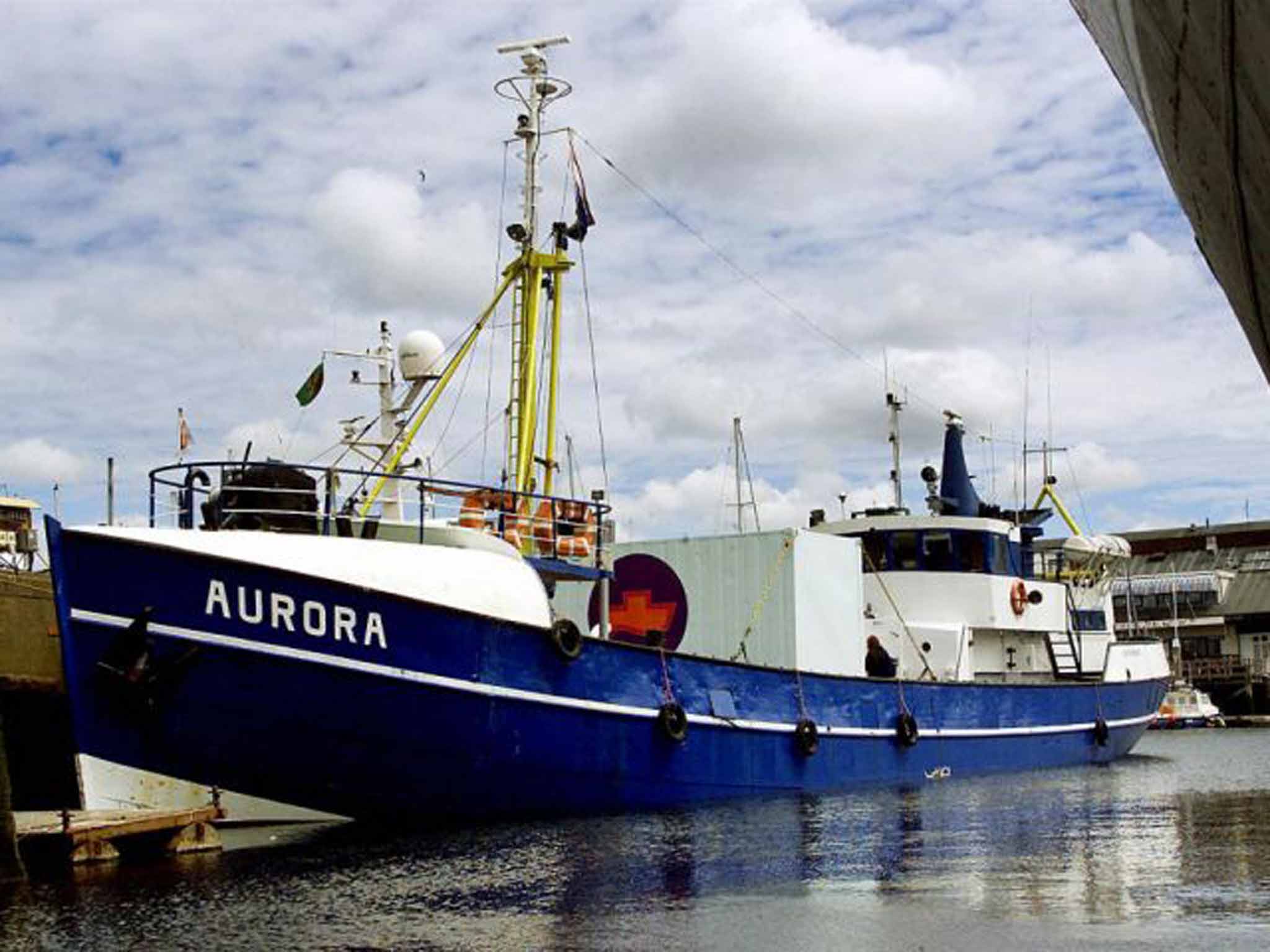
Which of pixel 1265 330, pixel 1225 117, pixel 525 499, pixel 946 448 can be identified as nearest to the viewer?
pixel 1225 117

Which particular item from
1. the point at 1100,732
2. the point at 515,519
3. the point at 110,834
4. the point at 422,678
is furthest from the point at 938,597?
the point at 110,834

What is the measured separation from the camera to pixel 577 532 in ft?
62.2

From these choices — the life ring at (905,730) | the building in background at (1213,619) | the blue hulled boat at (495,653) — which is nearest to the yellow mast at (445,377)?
the blue hulled boat at (495,653)

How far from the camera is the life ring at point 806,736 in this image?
19.5 metres

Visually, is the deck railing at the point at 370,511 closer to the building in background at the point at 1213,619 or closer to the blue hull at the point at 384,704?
the blue hull at the point at 384,704

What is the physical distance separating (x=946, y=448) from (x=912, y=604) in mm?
4464

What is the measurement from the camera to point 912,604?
25.9 meters

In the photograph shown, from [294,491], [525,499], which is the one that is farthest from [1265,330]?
[525,499]

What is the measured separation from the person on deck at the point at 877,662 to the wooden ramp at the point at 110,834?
37.0ft

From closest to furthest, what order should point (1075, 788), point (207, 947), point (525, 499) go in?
1. point (207, 947)
2. point (525, 499)
3. point (1075, 788)

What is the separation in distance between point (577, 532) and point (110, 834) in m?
7.27

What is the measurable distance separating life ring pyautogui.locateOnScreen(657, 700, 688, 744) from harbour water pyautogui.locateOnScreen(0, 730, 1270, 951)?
89 cm

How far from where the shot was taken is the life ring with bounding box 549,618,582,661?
1592cm

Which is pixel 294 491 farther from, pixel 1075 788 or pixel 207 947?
pixel 1075 788
